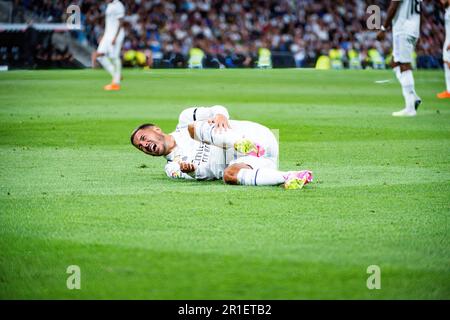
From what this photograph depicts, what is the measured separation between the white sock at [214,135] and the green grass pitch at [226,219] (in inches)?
18.4

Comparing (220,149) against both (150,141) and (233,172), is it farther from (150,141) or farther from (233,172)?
(150,141)

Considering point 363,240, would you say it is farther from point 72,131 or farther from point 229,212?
point 72,131

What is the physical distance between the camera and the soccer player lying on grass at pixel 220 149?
9.26 metres

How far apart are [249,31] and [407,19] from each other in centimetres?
2783

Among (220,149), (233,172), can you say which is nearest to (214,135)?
(220,149)

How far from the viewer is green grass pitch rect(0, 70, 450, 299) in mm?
6027

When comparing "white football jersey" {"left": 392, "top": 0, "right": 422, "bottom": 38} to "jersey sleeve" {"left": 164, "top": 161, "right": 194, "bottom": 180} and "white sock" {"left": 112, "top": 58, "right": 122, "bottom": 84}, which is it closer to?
"white sock" {"left": 112, "top": 58, "right": 122, "bottom": 84}

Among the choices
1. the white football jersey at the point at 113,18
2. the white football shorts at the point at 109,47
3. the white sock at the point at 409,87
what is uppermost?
the white football jersey at the point at 113,18

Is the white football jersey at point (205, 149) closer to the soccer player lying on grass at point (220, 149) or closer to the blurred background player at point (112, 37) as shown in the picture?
the soccer player lying on grass at point (220, 149)

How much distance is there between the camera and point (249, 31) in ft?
152

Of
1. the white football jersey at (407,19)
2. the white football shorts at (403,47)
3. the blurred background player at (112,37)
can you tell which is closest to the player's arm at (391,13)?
the white football jersey at (407,19)

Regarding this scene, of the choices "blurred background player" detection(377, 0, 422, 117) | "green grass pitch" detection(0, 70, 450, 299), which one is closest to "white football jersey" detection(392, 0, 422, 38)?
"blurred background player" detection(377, 0, 422, 117)

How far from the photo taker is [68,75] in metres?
32.8

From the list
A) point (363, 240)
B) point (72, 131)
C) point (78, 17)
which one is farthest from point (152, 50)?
point (363, 240)
